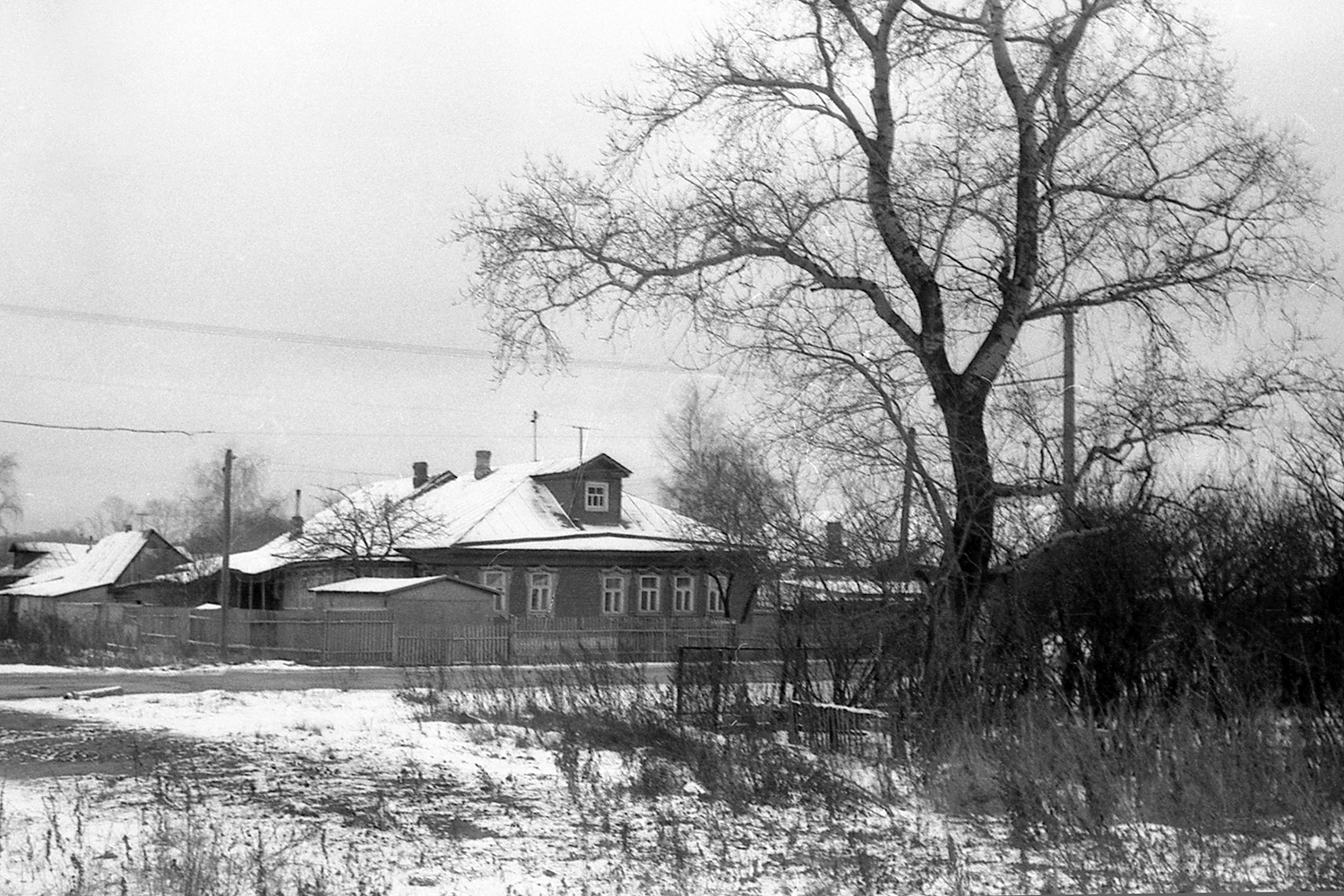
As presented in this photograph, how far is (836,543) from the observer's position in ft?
51.5

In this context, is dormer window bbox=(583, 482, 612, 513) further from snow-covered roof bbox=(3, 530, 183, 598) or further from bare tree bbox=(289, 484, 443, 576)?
snow-covered roof bbox=(3, 530, 183, 598)

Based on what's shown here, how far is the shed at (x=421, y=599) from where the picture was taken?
38.0m

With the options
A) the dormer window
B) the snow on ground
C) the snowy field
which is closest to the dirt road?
the snowy field

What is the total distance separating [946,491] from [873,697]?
2.47 metres

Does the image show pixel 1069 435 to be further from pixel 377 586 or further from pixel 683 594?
pixel 683 594

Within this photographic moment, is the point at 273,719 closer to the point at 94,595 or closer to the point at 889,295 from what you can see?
the point at 889,295

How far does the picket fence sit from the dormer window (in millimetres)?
5929

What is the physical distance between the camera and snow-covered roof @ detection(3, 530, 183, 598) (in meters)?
66.1

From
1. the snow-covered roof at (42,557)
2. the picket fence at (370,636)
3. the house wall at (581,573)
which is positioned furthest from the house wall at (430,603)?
the snow-covered roof at (42,557)

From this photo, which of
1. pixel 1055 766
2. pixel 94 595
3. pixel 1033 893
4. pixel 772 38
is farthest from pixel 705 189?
pixel 94 595

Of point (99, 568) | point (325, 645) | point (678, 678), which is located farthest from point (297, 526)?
point (678, 678)

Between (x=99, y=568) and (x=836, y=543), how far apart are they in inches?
2374

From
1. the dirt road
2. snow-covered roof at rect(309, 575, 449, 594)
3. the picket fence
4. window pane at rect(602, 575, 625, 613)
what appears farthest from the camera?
window pane at rect(602, 575, 625, 613)

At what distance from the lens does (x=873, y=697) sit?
48.6 ft
